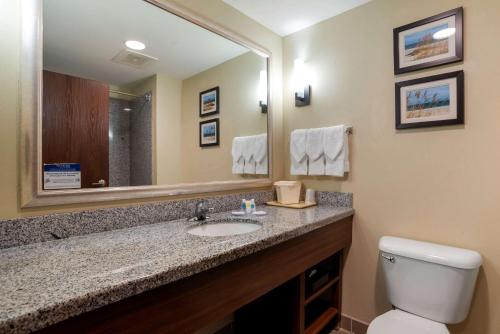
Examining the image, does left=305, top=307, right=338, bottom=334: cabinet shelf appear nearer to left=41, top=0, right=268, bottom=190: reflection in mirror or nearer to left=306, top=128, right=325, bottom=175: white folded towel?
left=306, top=128, right=325, bottom=175: white folded towel

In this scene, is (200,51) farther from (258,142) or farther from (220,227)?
(220,227)

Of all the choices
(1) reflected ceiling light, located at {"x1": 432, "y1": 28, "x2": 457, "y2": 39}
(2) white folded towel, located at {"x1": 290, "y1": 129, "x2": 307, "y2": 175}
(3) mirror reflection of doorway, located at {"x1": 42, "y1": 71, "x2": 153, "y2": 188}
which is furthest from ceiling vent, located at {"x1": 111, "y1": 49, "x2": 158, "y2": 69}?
(1) reflected ceiling light, located at {"x1": 432, "y1": 28, "x2": 457, "y2": 39}

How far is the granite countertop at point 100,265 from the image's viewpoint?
0.56 metres

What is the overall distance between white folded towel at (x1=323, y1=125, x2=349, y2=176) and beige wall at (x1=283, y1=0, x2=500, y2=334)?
2.7 inches

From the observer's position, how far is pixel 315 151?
1831mm

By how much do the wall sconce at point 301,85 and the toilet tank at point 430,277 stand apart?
1.08 m

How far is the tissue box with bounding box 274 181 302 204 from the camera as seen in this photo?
72.5 inches

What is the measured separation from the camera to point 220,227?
1460 millimetres

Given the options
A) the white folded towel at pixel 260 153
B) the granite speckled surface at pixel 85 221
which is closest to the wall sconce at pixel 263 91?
the white folded towel at pixel 260 153

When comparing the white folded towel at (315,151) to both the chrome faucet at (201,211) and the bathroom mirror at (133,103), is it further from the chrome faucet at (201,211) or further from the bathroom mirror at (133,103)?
the chrome faucet at (201,211)

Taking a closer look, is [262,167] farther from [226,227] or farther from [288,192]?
[226,227]

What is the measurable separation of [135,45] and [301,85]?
1.12m

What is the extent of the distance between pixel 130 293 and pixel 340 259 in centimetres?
145

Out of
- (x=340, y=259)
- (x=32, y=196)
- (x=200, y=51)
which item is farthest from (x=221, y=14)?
(x=340, y=259)
